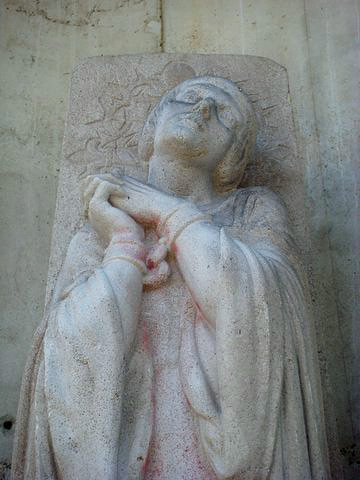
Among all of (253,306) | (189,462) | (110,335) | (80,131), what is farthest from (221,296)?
(80,131)

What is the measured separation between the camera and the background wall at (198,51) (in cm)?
369

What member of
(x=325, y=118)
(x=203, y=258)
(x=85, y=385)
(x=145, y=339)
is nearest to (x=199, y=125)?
(x=203, y=258)

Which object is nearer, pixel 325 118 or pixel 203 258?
pixel 203 258

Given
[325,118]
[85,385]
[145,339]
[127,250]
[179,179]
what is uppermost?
[325,118]

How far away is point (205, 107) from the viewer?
313cm

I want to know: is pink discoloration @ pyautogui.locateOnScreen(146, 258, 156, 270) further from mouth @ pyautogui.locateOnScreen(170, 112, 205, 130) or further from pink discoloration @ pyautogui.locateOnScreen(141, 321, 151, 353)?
mouth @ pyautogui.locateOnScreen(170, 112, 205, 130)


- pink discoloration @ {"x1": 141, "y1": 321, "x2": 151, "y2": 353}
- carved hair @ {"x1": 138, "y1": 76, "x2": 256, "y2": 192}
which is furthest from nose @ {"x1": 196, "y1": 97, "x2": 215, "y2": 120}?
pink discoloration @ {"x1": 141, "y1": 321, "x2": 151, "y2": 353}

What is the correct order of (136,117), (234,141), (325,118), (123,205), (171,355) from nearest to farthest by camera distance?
(171,355), (123,205), (234,141), (136,117), (325,118)

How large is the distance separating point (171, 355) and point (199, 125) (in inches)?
39.1

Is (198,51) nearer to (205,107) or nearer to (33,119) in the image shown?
(33,119)

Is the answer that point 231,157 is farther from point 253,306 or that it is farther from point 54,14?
point 54,14

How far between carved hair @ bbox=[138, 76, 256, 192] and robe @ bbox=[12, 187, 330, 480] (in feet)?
1.72

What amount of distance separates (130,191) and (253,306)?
77 cm

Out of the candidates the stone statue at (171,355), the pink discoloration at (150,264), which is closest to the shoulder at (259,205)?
the stone statue at (171,355)
